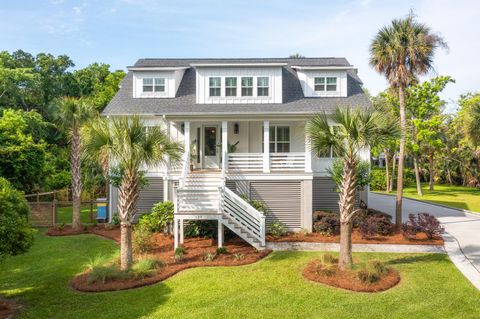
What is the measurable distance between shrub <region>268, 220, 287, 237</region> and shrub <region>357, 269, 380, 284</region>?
18.3ft

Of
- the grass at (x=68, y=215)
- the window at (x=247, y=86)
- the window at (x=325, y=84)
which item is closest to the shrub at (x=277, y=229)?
the window at (x=247, y=86)

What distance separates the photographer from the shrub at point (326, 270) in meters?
11.4

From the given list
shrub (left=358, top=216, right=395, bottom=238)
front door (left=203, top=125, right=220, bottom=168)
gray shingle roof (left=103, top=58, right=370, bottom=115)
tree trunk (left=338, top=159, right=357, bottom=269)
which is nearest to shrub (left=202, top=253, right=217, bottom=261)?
tree trunk (left=338, top=159, right=357, bottom=269)

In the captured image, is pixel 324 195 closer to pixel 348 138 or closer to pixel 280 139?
pixel 280 139

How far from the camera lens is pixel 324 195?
18.2 metres

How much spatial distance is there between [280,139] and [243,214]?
20.4ft

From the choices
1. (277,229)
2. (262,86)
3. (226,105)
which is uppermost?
(262,86)

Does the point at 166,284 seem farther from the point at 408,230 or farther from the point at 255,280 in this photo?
the point at 408,230

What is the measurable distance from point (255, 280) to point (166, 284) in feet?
9.54

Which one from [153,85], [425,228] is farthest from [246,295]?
[153,85]

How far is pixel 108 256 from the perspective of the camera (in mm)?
13906

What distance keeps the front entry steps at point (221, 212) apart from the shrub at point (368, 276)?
4.57 m

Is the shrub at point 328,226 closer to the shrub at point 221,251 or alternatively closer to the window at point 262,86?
the shrub at point 221,251

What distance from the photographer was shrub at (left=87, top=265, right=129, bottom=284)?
1105 cm
